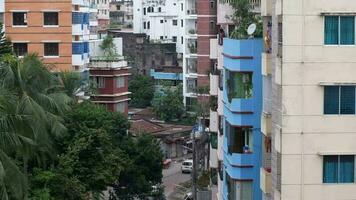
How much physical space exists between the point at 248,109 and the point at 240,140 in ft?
3.45

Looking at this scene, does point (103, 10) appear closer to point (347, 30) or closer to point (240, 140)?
point (240, 140)

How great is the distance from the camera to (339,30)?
52.4 feet

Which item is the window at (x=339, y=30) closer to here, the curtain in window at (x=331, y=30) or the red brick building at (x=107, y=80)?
the curtain in window at (x=331, y=30)

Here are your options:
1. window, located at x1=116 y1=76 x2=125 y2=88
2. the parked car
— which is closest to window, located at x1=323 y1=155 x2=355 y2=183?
the parked car

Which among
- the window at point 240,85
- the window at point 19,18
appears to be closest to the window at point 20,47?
the window at point 19,18

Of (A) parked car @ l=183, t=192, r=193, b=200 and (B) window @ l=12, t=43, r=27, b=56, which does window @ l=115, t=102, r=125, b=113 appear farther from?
(B) window @ l=12, t=43, r=27, b=56

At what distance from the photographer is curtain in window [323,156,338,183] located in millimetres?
16156

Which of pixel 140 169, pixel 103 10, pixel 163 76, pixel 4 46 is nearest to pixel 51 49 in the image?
pixel 4 46

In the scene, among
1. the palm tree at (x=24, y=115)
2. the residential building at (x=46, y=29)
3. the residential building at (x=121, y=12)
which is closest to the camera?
the palm tree at (x=24, y=115)

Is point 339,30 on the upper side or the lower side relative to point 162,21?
lower

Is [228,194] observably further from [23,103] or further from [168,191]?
[168,191]

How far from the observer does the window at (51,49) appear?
38.2 metres

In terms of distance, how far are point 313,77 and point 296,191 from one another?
2.22 m

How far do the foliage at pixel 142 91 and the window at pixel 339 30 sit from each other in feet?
183
